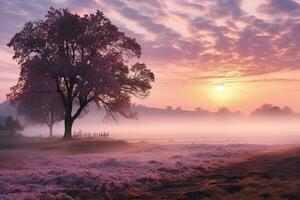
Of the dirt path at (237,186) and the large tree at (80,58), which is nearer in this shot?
the dirt path at (237,186)

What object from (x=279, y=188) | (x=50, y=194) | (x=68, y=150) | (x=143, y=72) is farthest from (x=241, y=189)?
(x=143, y=72)

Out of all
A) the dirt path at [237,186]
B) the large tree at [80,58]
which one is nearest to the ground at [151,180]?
the dirt path at [237,186]

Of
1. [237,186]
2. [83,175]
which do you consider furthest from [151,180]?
[237,186]

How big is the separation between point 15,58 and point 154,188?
170 feet

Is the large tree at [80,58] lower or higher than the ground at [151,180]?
higher

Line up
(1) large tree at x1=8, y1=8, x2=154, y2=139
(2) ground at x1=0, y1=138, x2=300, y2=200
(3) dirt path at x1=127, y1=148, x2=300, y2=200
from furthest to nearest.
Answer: (1) large tree at x1=8, y1=8, x2=154, y2=139
(2) ground at x1=0, y1=138, x2=300, y2=200
(3) dirt path at x1=127, y1=148, x2=300, y2=200

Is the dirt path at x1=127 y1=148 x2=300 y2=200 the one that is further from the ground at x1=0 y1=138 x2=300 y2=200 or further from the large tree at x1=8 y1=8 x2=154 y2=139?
the large tree at x1=8 y1=8 x2=154 y2=139

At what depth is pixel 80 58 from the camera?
240 ft

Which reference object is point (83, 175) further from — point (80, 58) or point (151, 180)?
point (80, 58)

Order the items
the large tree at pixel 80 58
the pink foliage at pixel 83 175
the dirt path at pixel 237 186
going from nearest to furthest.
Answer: the dirt path at pixel 237 186 < the pink foliage at pixel 83 175 < the large tree at pixel 80 58

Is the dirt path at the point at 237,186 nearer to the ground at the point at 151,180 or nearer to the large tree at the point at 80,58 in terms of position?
the ground at the point at 151,180

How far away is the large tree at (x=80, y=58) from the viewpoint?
68250 mm

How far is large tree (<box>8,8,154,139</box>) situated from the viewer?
68.2 metres

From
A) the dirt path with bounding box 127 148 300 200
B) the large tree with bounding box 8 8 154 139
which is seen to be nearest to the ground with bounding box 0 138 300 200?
the dirt path with bounding box 127 148 300 200
